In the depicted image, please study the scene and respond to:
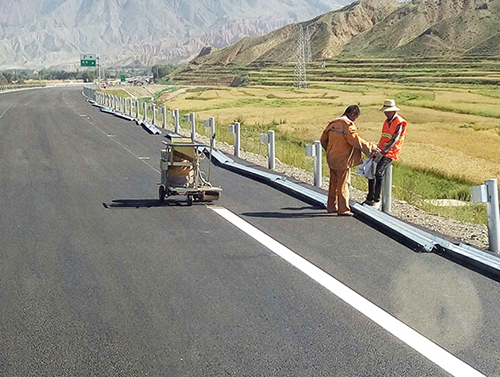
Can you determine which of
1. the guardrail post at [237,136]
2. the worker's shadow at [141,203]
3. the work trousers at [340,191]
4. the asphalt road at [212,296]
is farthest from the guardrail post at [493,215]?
the guardrail post at [237,136]

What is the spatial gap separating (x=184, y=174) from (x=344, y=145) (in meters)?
2.66

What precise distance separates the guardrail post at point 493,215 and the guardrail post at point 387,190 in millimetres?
2843

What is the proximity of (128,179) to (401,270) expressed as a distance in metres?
8.60

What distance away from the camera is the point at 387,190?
11828mm

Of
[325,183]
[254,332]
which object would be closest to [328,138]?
[325,183]

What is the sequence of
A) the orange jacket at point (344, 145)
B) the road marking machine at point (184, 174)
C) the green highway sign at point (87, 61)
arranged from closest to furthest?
the orange jacket at point (344, 145) < the road marking machine at point (184, 174) < the green highway sign at point (87, 61)

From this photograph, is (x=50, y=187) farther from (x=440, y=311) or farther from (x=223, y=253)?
(x=440, y=311)

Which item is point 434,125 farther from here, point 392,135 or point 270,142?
point 392,135

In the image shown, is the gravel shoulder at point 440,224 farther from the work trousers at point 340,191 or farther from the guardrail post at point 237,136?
the guardrail post at point 237,136

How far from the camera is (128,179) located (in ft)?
50.8

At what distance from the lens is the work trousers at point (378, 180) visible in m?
11.8

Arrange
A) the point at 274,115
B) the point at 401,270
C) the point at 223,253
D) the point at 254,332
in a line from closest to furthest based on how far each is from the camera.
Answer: the point at 254,332
the point at 401,270
the point at 223,253
the point at 274,115

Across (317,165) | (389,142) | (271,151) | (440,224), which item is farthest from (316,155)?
(440,224)

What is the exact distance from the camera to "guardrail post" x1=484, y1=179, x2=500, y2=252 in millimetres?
8898
